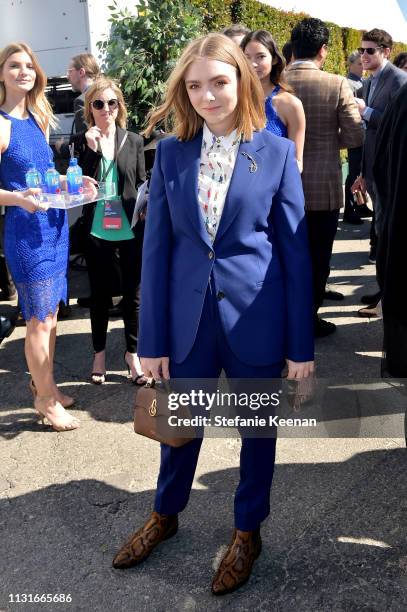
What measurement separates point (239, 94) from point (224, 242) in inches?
20.0

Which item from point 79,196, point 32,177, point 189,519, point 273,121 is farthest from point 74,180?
point 189,519

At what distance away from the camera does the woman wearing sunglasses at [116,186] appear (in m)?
3.86

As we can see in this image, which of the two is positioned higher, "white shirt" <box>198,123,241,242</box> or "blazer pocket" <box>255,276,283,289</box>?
"white shirt" <box>198,123,241,242</box>

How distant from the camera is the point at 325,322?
4.91 m

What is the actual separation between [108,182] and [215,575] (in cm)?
247

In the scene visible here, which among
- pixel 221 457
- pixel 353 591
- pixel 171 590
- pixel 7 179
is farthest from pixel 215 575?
pixel 7 179

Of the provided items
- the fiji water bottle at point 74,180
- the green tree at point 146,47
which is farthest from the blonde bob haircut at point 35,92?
the green tree at point 146,47

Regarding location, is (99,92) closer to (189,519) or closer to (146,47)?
(189,519)

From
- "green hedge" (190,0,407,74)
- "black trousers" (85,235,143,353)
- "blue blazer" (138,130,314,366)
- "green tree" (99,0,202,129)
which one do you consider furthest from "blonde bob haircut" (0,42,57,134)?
"green hedge" (190,0,407,74)

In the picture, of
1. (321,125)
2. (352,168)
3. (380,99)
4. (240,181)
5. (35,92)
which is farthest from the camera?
(352,168)

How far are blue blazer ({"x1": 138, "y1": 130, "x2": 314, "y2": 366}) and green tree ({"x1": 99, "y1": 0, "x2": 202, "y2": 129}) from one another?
463 cm

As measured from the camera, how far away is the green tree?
645 centimetres

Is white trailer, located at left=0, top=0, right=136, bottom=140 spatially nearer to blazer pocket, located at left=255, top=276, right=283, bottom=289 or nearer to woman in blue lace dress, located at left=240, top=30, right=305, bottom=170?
woman in blue lace dress, located at left=240, top=30, right=305, bottom=170

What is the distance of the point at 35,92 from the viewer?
135 inches
